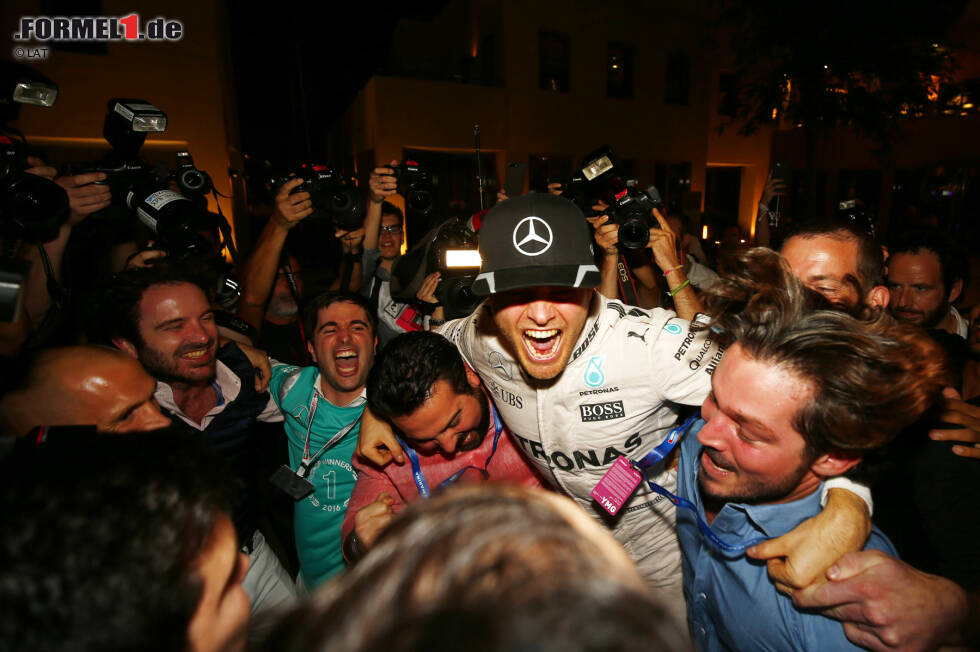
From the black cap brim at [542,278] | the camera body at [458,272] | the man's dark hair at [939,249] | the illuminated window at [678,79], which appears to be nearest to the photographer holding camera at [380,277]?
the camera body at [458,272]

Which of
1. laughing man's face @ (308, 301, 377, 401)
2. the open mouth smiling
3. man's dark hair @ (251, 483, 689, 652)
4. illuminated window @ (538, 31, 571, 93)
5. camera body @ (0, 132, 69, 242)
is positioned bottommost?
laughing man's face @ (308, 301, 377, 401)

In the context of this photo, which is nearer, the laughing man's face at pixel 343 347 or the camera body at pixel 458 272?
the laughing man's face at pixel 343 347

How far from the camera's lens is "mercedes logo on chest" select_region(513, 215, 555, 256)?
2.03 metres

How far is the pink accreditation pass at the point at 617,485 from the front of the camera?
6.73 feet

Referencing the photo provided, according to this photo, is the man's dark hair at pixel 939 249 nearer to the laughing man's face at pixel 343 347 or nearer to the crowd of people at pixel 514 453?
the crowd of people at pixel 514 453

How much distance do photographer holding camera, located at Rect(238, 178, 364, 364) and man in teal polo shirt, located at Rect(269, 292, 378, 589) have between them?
0.91 ft

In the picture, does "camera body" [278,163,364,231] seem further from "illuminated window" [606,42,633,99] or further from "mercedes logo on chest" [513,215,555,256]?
"illuminated window" [606,42,633,99]

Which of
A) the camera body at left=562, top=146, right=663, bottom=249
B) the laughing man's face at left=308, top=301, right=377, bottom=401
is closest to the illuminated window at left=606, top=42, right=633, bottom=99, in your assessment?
the camera body at left=562, top=146, right=663, bottom=249

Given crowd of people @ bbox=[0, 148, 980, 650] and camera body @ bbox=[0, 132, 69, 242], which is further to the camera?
camera body @ bbox=[0, 132, 69, 242]

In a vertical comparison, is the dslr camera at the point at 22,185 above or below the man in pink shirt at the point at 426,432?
above

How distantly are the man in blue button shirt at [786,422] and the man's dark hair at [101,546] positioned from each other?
158 centimetres

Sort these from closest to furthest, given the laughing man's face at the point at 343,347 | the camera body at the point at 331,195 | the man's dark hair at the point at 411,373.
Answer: the man's dark hair at the point at 411,373 < the laughing man's face at the point at 343,347 < the camera body at the point at 331,195

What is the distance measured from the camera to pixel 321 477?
8.95ft

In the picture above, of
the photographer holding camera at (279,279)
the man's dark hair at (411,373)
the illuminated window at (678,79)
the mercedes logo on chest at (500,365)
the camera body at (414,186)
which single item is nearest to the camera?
the man's dark hair at (411,373)
